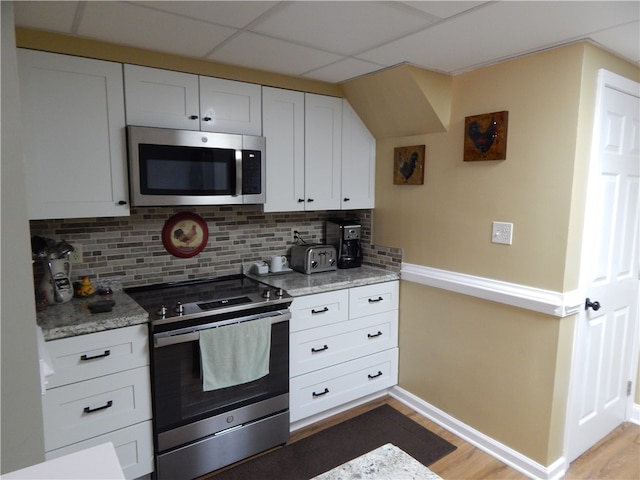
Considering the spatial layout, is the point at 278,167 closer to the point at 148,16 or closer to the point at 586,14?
the point at 148,16

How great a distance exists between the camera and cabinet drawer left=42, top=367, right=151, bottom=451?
1.81 meters

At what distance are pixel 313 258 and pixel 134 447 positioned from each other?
5.02ft

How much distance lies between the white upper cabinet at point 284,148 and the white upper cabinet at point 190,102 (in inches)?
3.3

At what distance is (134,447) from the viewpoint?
6.59 ft

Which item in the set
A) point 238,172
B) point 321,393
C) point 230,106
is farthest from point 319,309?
point 230,106

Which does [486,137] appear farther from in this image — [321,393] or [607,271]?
[321,393]

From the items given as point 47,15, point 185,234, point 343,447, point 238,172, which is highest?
point 47,15

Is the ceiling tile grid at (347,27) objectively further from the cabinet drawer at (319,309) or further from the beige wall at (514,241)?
the cabinet drawer at (319,309)

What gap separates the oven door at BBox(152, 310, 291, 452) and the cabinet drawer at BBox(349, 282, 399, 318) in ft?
1.80

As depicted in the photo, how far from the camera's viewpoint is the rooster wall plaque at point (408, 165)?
2.76 m

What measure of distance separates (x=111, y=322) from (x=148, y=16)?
136cm

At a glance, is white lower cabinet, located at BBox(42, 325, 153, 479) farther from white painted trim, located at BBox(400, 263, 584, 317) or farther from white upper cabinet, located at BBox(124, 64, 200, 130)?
white painted trim, located at BBox(400, 263, 584, 317)

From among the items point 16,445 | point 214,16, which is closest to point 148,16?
point 214,16

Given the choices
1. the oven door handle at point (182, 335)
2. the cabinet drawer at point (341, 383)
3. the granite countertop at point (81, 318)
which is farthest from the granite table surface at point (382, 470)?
the cabinet drawer at point (341, 383)
